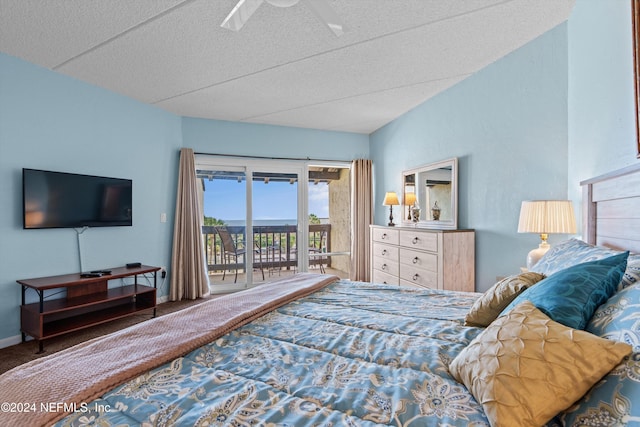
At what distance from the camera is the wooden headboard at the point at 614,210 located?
133 centimetres

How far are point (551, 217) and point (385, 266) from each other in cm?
215

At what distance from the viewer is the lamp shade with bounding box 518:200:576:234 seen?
6.55 ft

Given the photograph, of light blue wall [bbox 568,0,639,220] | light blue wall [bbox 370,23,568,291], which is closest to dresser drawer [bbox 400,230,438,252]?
light blue wall [bbox 370,23,568,291]

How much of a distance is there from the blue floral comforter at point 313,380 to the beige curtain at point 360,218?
360cm

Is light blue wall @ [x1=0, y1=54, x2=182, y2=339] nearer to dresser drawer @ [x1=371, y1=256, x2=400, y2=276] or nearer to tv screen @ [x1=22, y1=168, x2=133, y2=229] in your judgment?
tv screen @ [x1=22, y1=168, x2=133, y2=229]

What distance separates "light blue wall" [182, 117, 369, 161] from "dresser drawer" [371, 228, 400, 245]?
1.52 metres

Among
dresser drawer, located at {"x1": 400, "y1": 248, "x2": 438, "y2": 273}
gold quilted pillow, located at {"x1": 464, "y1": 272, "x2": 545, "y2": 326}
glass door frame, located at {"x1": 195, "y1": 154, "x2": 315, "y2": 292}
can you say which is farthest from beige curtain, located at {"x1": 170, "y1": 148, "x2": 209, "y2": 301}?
gold quilted pillow, located at {"x1": 464, "y1": 272, "x2": 545, "y2": 326}

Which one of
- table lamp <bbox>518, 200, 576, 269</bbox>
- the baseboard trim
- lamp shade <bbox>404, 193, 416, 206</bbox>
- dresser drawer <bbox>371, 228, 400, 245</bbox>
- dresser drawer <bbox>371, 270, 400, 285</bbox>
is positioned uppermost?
lamp shade <bbox>404, 193, 416, 206</bbox>

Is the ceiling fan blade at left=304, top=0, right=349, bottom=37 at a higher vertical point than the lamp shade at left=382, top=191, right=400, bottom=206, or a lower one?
higher

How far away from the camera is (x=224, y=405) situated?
2.63 feet

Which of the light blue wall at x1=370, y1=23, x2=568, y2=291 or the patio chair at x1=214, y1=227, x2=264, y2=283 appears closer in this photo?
the light blue wall at x1=370, y1=23, x2=568, y2=291

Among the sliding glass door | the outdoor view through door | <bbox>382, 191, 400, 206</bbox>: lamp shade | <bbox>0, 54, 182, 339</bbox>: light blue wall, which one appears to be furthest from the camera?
the sliding glass door

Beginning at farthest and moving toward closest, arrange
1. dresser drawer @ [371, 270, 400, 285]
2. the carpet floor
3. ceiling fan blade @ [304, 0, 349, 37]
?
dresser drawer @ [371, 270, 400, 285]
the carpet floor
ceiling fan blade @ [304, 0, 349, 37]

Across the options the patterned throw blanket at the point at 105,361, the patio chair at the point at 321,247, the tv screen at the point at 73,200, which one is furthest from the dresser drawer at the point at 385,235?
the tv screen at the point at 73,200
